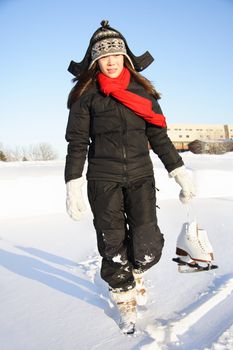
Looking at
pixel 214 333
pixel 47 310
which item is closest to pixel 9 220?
pixel 47 310

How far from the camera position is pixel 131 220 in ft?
7.84

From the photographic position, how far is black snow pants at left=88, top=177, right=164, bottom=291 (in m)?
2.32

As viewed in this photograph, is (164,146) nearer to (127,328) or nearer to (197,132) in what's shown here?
(127,328)

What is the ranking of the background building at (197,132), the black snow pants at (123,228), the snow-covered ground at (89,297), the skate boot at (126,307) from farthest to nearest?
the background building at (197,132)
the black snow pants at (123,228)
the skate boot at (126,307)
the snow-covered ground at (89,297)

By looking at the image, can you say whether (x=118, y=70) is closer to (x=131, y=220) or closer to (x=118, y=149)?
(x=118, y=149)

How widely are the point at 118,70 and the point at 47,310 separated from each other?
1.61m

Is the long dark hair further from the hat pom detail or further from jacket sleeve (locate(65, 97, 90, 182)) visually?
the hat pom detail

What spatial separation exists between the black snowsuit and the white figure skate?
0.15 m

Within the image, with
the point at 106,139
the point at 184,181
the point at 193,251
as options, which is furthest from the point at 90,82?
the point at 193,251

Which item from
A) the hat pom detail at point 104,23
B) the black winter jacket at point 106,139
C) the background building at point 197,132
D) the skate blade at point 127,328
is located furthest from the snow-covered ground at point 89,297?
the background building at point 197,132

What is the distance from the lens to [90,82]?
2.47 metres

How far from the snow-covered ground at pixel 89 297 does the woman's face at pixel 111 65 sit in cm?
151

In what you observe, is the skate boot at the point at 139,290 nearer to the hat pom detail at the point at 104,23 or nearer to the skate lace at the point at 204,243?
the skate lace at the point at 204,243

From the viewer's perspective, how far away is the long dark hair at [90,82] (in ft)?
Result: 8.06
